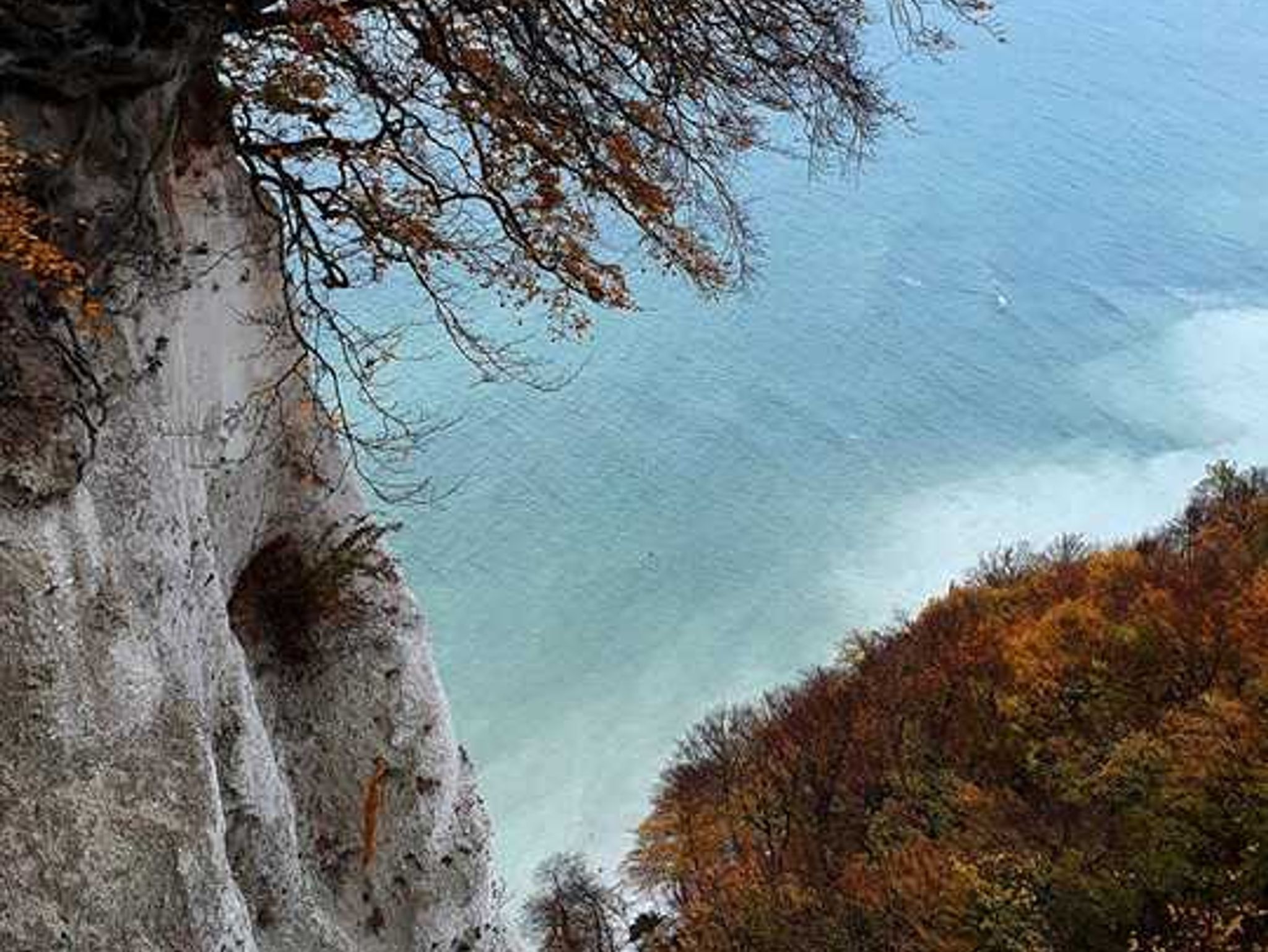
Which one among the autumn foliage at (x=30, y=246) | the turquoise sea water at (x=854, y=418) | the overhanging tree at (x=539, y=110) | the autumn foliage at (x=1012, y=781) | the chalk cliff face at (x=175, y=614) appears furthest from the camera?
the turquoise sea water at (x=854, y=418)

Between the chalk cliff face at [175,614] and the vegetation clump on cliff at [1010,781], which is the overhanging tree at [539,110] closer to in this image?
the chalk cliff face at [175,614]

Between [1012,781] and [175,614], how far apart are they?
20746 mm

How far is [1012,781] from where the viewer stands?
24406 mm

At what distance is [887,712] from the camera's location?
88.1 ft

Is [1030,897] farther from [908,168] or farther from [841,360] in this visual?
[908,168]

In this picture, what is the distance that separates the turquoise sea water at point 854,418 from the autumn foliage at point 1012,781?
1646 mm

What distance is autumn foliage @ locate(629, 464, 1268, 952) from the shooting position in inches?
744

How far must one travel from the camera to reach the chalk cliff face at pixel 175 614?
514 centimetres

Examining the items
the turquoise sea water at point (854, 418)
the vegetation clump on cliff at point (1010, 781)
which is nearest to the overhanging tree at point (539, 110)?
the turquoise sea water at point (854, 418)

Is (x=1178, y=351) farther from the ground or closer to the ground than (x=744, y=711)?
farther from the ground

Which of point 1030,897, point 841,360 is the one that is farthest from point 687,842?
point 841,360

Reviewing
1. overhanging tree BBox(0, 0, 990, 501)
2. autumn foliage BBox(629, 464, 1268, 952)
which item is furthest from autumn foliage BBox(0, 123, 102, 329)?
autumn foliage BBox(629, 464, 1268, 952)

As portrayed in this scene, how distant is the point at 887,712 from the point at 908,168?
64.4 feet

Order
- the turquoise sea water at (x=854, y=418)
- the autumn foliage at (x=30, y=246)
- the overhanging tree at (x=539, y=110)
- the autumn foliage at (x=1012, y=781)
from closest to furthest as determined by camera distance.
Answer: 1. the autumn foliage at (x=30, y=246)
2. the overhanging tree at (x=539, y=110)
3. the autumn foliage at (x=1012, y=781)
4. the turquoise sea water at (x=854, y=418)
